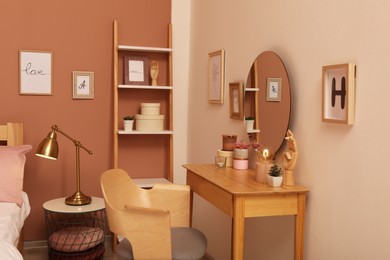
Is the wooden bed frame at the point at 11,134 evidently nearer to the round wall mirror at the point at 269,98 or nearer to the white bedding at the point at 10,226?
the white bedding at the point at 10,226

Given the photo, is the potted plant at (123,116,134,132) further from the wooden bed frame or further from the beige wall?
the beige wall

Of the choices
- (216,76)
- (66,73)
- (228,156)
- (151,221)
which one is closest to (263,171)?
(228,156)

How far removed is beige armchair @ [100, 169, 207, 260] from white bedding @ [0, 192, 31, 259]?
0.51 m

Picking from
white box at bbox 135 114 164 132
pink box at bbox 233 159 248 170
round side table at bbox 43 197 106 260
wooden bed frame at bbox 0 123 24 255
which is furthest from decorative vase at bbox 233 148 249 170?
wooden bed frame at bbox 0 123 24 255

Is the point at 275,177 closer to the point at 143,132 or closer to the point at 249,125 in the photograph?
the point at 249,125

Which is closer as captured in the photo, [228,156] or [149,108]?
[228,156]

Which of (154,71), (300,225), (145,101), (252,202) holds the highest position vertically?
(154,71)

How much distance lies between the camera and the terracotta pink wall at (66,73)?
147 inches

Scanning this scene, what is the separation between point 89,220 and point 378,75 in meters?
A: 2.88

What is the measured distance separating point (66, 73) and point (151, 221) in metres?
2.05

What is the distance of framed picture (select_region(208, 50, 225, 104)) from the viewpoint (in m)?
3.39

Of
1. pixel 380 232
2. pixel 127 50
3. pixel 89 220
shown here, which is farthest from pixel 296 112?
pixel 89 220

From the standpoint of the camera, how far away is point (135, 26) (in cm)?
403

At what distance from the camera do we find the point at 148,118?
12.8ft
